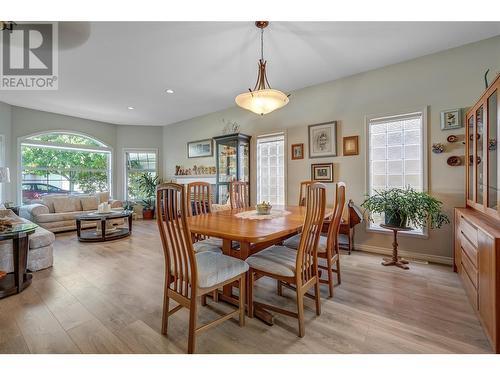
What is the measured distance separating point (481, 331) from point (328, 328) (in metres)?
1.05

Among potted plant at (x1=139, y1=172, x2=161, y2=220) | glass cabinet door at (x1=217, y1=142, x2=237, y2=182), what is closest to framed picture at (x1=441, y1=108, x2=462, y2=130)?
glass cabinet door at (x1=217, y1=142, x2=237, y2=182)

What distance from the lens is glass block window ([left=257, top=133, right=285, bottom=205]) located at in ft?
14.7

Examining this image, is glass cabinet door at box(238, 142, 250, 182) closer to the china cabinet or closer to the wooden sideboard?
the china cabinet

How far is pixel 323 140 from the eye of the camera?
3.85 meters

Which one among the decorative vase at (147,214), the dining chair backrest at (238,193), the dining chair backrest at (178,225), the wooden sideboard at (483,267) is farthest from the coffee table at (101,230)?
the wooden sideboard at (483,267)

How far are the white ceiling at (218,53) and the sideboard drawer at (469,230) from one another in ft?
6.72

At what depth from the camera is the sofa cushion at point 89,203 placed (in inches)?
215

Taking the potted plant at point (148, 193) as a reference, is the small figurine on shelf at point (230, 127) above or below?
above

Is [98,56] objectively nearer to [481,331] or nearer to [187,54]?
[187,54]

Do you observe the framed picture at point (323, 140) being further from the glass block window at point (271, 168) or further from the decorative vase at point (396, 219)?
the decorative vase at point (396, 219)

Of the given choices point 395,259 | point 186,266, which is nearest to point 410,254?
point 395,259
